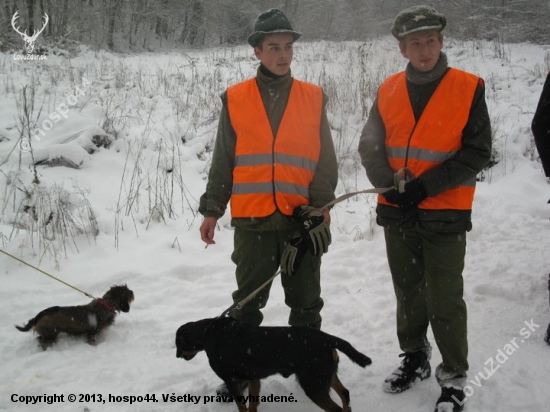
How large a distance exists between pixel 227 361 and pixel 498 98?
904 centimetres

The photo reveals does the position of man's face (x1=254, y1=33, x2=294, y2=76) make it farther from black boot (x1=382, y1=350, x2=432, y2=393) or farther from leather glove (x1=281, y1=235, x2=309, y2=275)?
black boot (x1=382, y1=350, x2=432, y2=393)

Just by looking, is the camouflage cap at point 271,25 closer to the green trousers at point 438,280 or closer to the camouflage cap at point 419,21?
the camouflage cap at point 419,21

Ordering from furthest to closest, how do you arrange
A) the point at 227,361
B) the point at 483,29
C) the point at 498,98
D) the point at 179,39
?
the point at 179,39
the point at 483,29
the point at 498,98
the point at 227,361

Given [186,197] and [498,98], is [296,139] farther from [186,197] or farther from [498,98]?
[498,98]

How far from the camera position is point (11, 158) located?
6.52 meters

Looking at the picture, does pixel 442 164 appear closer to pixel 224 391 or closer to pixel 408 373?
pixel 408 373

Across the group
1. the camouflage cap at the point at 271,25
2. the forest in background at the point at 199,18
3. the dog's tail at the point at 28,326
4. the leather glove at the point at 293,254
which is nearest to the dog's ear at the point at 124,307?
the dog's tail at the point at 28,326

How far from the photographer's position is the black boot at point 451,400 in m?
2.44

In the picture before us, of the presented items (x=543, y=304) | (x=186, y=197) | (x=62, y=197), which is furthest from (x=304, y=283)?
(x=62, y=197)

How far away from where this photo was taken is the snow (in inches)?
109

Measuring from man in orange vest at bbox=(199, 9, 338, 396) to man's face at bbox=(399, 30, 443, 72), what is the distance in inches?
24.1

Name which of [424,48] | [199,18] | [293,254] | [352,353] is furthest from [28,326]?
[199,18]

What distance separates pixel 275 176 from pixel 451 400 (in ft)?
5.78

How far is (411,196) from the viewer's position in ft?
7.72
